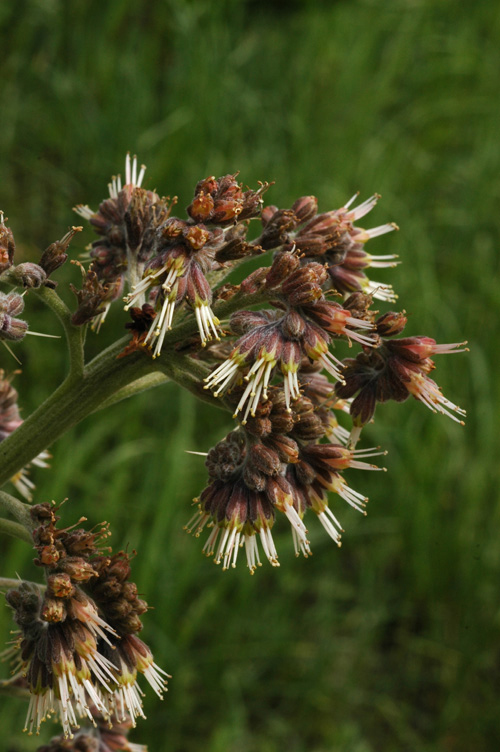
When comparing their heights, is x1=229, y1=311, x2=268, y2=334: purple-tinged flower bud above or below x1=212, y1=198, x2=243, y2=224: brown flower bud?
below

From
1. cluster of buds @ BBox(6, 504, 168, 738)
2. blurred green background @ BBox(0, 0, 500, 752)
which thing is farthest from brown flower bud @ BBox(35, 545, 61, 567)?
blurred green background @ BBox(0, 0, 500, 752)

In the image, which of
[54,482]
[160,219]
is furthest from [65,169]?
[160,219]

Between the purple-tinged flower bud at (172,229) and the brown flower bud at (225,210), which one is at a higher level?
the brown flower bud at (225,210)

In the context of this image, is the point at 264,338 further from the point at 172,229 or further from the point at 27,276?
the point at 27,276

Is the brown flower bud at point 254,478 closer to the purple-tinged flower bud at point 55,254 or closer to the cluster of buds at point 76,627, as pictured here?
the cluster of buds at point 76,627

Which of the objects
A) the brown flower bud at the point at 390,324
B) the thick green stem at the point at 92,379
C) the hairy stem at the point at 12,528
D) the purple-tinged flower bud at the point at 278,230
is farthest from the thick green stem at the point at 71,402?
the brown flower bud at the point at 390,324

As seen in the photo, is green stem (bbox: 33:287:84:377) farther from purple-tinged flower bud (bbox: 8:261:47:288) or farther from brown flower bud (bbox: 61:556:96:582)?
brown flower bud (bbox: 61:556:96:582)

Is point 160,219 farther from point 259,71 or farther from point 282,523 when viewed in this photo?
point 259,71
